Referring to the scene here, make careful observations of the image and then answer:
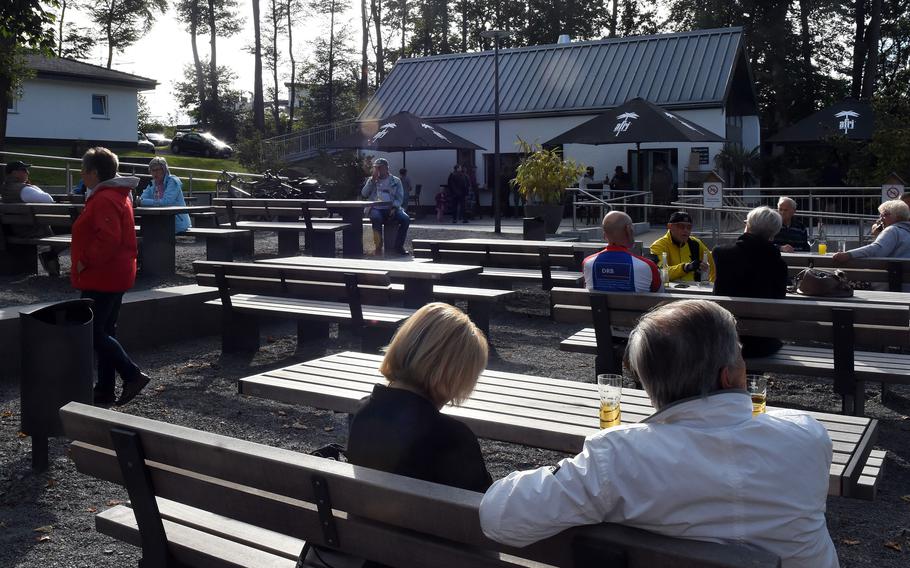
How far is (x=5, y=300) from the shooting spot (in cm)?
1144

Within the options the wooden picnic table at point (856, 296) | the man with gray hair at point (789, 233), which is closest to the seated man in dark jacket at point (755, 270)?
the wooden picnic table at point (856, 296)

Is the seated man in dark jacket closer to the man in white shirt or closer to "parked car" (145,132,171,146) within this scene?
the man in white shirt

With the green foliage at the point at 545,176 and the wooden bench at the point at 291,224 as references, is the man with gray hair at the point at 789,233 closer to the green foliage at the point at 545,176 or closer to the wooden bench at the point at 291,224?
the wooden bench at the point at 291,224

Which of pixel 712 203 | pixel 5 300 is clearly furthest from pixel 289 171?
pixel 5 300

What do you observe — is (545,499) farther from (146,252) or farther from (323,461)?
(146,252)

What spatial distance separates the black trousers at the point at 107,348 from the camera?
677 centimetres

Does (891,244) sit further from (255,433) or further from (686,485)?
(686,485)

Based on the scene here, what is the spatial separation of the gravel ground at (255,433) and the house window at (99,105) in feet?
120

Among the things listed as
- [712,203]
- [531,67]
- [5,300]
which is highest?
[531,67]

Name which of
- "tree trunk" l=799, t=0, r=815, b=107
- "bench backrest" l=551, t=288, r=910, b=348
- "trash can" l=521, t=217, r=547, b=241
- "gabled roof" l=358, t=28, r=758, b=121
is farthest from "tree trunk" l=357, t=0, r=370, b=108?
"bench backrest" l=551, t=288, r=910, b=348

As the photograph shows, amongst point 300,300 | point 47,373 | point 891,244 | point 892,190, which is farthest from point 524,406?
point 892,190

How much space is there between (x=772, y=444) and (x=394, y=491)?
3.00 ft

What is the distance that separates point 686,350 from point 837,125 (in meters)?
29.4

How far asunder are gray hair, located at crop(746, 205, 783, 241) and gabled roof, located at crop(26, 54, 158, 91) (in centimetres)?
4057
